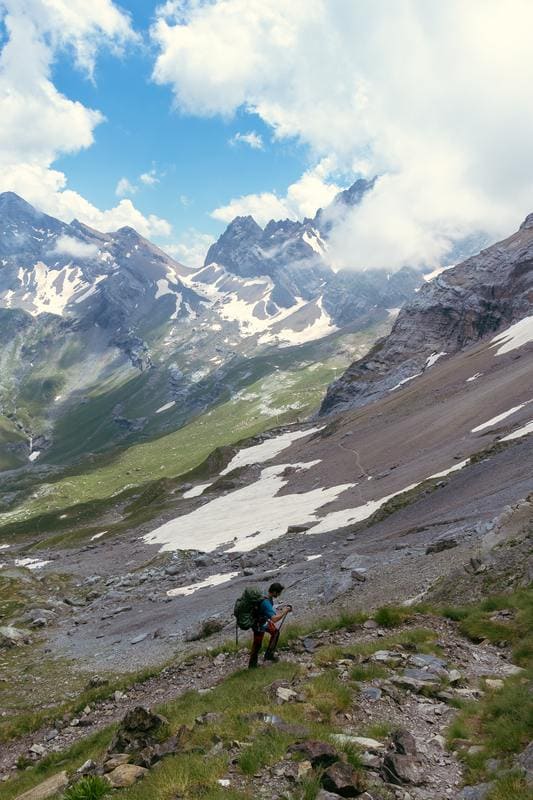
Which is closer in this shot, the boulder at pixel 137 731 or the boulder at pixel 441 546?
the boulder at pixel 137 731

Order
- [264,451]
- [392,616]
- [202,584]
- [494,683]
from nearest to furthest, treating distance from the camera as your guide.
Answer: [494,683]
[392,616]
[202,584]
[264,451]

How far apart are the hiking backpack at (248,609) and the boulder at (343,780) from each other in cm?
746

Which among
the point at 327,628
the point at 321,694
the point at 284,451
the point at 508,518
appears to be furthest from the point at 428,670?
the point at 284,451

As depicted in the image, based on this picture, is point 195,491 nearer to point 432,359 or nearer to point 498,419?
point 498,419

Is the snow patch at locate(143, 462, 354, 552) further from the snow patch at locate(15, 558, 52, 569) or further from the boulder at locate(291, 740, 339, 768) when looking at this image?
the boulder at locate(291, 740, 339, 768)

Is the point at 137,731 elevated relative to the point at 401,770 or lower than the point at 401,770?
elevated

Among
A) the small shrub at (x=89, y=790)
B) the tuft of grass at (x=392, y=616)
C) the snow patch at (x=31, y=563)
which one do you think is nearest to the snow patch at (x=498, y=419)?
the tuft of grass at (x=392, y=616)

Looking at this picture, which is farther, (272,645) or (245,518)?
(245,518)

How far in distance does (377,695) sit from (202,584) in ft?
107

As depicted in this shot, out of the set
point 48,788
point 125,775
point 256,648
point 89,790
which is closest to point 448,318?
point 256,648

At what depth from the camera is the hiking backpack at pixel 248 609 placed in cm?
1661

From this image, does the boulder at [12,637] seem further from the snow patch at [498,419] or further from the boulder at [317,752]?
the snow patch at [498,419]

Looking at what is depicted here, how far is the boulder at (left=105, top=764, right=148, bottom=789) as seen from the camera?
34.8ft

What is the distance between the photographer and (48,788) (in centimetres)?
1227
